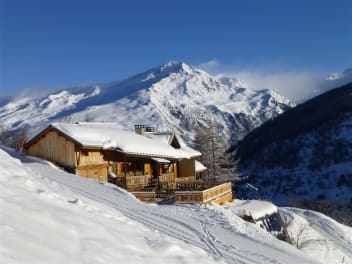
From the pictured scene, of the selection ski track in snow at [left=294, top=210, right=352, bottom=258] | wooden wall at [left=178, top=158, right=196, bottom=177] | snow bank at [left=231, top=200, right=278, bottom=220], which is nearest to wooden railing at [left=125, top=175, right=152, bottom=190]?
snow bank at [left=231, top=200, right=278, bottom=220]

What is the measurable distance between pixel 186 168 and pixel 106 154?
33.6 feet

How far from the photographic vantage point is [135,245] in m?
8.23

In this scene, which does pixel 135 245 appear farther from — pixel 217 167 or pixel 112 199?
pixel 217 167

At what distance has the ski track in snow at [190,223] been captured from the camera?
12133 mm

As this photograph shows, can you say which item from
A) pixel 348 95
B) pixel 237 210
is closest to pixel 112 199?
pixel 237 210

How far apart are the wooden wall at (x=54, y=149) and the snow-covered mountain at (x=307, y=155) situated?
36.9 metres

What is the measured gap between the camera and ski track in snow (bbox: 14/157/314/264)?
12133 millimetres

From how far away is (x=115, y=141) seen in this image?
28.0 meters

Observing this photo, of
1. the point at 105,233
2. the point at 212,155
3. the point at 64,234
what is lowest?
the point at 212,155

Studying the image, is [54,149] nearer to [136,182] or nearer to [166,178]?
[136,182]

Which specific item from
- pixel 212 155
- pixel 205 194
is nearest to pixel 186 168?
pixel 212 155

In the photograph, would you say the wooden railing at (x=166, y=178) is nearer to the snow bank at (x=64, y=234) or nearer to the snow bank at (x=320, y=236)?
→ the snow bank at (x=320, y=236)

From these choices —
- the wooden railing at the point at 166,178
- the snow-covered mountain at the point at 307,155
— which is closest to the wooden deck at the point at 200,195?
the wooden railing at the point at 166,178

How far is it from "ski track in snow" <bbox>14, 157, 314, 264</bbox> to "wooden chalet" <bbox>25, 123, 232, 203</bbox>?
4.54 m
